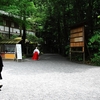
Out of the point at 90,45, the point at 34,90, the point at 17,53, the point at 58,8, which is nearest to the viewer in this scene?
the point at 34,90

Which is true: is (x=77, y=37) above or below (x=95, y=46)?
above

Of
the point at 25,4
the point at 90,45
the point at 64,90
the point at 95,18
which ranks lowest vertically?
the point at 64,90

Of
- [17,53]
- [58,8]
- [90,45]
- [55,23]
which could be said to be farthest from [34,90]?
[55,23]

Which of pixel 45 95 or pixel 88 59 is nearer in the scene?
pixel 45 95

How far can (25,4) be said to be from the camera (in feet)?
88.1

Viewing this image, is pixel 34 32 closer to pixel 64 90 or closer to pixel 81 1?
pixel 81 1

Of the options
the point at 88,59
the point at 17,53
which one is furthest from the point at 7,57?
the point at 88,59

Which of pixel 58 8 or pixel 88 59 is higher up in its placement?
pixel 58 8

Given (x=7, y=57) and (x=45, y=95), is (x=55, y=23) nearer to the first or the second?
(x=7, y=57)

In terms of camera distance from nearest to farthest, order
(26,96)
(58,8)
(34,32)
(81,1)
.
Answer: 1. (26,96)
2. (81,1)
3. (58,8)
4. (34,32)

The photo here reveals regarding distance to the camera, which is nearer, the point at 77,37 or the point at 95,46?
the point at 95,46

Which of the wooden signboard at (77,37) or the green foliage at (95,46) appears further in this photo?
the wooden signboard at (77,37)

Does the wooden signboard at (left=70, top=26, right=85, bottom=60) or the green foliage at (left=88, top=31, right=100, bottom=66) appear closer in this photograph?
the green foliage at (left=88, top=31, right=100, bottom=66)

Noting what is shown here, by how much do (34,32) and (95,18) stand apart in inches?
1165
